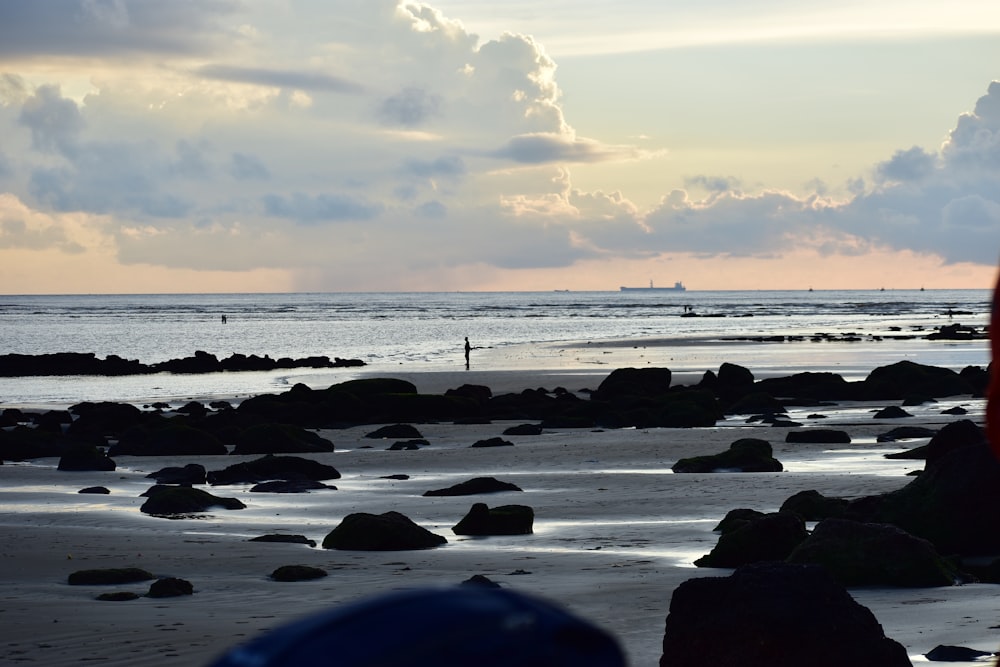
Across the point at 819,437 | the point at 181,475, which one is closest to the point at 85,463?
the point at 181,475

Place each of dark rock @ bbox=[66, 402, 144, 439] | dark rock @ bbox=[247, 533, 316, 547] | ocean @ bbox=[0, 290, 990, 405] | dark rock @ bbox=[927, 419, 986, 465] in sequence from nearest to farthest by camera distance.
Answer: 1. dark rock @ bbox=[927, 419, 986, 465]
2. dark rock @ bbox=[247, 533, 316, 547]
3. dark rock @ bbox=[66, 402, 144, 439]
4. ocean @ bbox=[0, 290, 990, 405]

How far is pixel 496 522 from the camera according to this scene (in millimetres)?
14234

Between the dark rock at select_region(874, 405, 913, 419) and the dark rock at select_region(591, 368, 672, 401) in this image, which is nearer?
the dark rock at select_region(874, 405, 913, 419)

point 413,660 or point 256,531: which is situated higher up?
point 413,660

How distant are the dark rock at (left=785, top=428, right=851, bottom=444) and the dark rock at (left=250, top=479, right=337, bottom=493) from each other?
866 centimetres

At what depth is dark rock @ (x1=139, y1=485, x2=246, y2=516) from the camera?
16.2 m

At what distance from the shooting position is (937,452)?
1352 cm

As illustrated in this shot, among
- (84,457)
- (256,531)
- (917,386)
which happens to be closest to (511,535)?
(256,531)

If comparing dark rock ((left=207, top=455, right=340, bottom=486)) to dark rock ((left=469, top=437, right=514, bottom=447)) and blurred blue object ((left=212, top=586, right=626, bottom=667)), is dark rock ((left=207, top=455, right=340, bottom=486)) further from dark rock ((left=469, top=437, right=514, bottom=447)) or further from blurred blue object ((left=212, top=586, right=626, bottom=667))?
blurred blue object ((left=212, top=586, right=626, bottom=667))

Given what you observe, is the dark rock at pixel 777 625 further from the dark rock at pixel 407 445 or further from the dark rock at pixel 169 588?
the dark rock at pixel 407 445

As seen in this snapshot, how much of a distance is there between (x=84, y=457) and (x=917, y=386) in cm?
2171

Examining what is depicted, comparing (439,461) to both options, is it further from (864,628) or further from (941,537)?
(864,628)

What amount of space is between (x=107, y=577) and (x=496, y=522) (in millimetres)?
4391

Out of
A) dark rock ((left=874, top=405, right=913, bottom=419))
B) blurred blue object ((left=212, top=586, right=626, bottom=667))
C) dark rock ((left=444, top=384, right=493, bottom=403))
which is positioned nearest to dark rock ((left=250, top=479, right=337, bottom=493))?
dark rock ((left=874, top=405, right=913, bottom=419))
